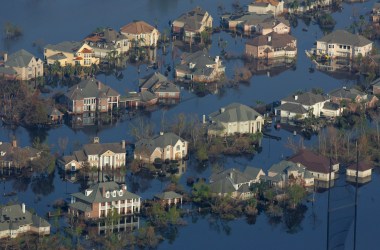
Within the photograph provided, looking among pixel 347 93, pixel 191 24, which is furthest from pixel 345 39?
pixel 347 93

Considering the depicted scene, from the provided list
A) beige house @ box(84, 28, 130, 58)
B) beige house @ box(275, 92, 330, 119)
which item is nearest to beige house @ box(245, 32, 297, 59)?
beige house @ box(84, 28, 130, 58)

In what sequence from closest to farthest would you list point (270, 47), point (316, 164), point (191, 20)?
point (316, 164) → point (270, 47) → point (191, 20)

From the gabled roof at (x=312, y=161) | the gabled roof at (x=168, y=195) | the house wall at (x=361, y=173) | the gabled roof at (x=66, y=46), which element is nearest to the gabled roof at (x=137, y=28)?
the gabled roof at (x=66, y=46)

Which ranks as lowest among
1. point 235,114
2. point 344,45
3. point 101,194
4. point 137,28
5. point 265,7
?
point 265,7

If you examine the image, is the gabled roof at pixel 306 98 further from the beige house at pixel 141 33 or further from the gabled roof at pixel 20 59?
the beige house at pixel 141 33

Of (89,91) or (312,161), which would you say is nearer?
(312,161)

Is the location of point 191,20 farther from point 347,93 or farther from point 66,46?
point 347,93

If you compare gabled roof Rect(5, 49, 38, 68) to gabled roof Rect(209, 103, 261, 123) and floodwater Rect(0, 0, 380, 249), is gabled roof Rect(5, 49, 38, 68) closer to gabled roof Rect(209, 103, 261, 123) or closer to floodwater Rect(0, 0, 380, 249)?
floodwater Rect(0, 0, 380, 249)
